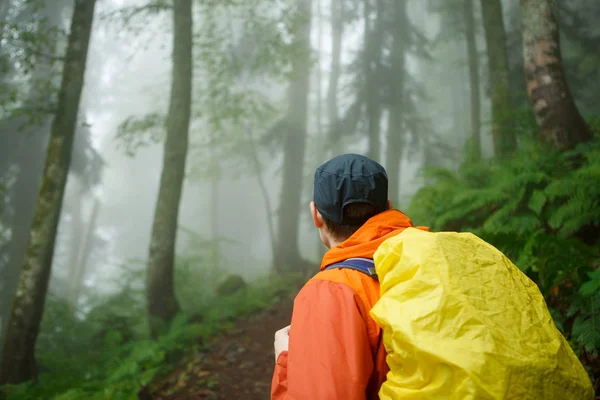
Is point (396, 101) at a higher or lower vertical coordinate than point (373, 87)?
lower

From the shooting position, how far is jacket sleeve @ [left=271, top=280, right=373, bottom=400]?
4.12ft

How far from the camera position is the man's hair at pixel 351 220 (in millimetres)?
1716

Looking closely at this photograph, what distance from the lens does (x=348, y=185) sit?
5.47 feet

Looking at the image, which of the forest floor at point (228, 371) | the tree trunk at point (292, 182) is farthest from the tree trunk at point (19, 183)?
the forest floor at point (228, 371)

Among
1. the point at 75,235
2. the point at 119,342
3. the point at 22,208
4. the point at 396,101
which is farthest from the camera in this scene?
the point at 75,235

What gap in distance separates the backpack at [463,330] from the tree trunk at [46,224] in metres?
6.35

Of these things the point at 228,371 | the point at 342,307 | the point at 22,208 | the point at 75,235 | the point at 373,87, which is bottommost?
the point at 75,235

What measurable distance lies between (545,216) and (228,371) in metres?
4.54

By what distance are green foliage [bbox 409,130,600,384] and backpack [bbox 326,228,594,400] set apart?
1.96 m

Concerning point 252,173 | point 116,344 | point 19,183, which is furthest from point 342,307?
point 19,183

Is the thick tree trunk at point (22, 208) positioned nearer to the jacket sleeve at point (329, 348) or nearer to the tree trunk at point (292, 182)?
the tree trunk at point (292, 182)

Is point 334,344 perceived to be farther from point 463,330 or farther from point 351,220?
point 351,220

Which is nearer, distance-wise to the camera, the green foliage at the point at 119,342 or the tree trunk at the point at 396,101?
the green foliage at the point at 119,342

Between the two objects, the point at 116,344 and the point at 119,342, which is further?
the point at 119,342
